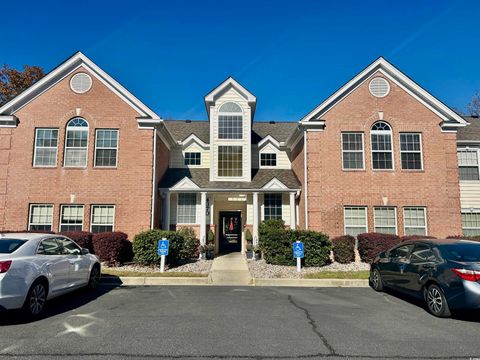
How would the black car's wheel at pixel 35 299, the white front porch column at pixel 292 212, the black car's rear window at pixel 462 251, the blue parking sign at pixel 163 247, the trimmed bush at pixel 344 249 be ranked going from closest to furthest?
1. the black car's wheel at pixel 35 299
2. the black car's rear window at pixel 462 251
3. the blue parking sign at pixel 163 247
4. the trimmed bush at pixel 344 249
5. the white front porch column at pixel 292 212

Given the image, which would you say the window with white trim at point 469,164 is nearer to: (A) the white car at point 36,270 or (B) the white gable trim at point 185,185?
(B) the white gable trim at point 185,185

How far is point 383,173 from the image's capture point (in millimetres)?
16000

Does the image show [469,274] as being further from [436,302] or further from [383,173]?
[383,173]

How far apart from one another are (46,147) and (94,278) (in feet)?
31.5

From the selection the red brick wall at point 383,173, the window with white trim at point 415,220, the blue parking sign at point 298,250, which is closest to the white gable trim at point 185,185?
the red brick wall at point 383,173

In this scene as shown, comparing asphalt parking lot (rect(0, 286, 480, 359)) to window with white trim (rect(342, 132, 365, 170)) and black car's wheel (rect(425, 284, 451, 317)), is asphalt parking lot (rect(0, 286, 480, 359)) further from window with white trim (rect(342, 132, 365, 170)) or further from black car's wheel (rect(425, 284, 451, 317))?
window with white trim (rect(342, 132, 365, 170))

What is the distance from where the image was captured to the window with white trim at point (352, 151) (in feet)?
52.9

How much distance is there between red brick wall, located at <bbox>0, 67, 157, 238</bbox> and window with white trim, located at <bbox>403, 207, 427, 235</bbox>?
12.3 metres

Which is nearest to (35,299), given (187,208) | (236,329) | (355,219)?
(236,329)

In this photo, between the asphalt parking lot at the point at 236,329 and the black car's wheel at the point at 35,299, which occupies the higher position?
the black car's wheel at the point at 35,299

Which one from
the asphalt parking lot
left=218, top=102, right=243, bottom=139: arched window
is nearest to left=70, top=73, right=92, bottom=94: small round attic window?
left=218, top=102, right=243, bottom=139: arched window

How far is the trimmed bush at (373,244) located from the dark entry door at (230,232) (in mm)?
7376

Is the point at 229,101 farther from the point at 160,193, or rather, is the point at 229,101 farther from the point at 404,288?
the point at 404,288

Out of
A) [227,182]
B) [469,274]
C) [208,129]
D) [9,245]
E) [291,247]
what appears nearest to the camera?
[469,274]
